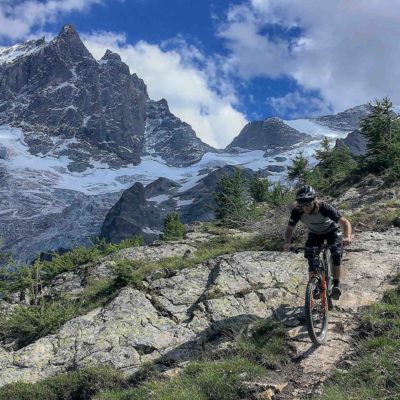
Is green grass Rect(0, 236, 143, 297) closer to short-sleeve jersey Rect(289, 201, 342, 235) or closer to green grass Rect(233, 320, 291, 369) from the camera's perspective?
green grass Rect(233, 320, 291, 369)

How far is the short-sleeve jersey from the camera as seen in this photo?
363 inches

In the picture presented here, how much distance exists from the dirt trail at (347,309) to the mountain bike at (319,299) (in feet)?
0.75

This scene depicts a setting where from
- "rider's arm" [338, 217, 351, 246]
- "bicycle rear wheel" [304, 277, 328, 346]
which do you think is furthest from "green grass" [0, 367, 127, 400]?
"rider's arm" [338, 217, 351, 246]

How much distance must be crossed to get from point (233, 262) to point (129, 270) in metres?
2.82

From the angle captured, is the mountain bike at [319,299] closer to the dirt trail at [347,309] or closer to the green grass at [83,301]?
the dirt trail at [347,309]

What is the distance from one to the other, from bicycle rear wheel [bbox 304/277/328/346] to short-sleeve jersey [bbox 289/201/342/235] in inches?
42.4

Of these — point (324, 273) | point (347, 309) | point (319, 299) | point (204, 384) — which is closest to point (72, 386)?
point (204, 384)

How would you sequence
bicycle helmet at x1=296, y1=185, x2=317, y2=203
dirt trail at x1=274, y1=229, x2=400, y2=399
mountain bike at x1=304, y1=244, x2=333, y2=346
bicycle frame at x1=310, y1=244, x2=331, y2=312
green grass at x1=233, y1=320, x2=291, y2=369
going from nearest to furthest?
dirt trail at x1=274, y1=229, x2=400, y2=399 < green grass at x1=233, y1=320, x2=291, y2=369 < mountain bike at x1=304, y1=244, x2=333, y2=346 < bicycle frame at x1=310, y1=244, x2=331, y2=312 < bicycle helmet at x1=296, y1=185, x2=317, y2=203

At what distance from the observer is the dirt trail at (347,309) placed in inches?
293

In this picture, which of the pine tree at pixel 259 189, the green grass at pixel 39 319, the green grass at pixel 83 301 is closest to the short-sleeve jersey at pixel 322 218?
the green grass at pixel 83 301

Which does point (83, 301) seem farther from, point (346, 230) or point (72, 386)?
point (346, 230)

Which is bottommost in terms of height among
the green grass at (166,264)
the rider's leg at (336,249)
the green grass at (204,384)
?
the green grass at (204,384)

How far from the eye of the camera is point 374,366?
682 centimetres

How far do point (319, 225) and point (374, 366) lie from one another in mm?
3148
